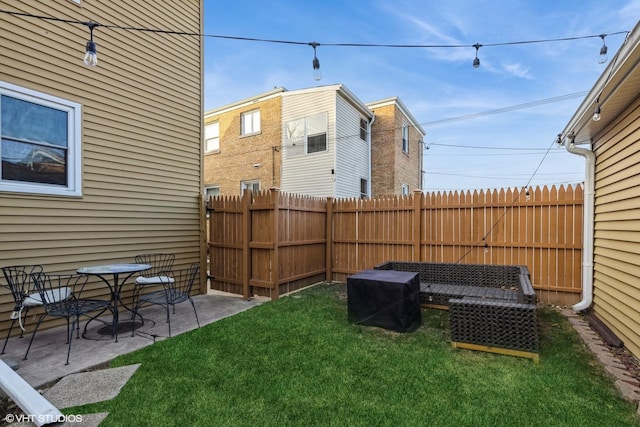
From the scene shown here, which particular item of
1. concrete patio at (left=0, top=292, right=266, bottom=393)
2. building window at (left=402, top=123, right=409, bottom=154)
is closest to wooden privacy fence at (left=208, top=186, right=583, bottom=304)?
concrete patio at (left=0, top=292, right=266, bottom=393)

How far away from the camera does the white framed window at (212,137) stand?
13.8m

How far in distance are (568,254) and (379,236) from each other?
323 centimetres

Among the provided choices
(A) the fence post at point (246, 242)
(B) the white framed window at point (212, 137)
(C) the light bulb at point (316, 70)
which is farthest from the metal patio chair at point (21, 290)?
(B) the white framed window at point (212, 137)

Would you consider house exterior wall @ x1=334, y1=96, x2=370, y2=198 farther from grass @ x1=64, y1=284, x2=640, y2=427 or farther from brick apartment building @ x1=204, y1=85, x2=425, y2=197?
grass @ x1=64, y1=284, x2=640, y2=427

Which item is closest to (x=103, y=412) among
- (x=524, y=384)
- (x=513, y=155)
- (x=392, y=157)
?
(x=524, y=384)

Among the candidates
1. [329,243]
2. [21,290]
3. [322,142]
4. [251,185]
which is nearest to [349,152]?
[322,142]

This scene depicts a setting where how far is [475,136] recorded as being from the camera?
50.8 ft

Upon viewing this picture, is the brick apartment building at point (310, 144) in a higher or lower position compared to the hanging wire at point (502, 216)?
higher

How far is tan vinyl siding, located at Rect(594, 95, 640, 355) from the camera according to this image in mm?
3168

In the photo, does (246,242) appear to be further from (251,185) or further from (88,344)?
(251,185)

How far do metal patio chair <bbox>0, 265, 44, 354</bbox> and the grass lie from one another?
1.36m

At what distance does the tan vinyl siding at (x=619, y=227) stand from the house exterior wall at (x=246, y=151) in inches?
381

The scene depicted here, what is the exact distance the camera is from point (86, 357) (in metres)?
3.32

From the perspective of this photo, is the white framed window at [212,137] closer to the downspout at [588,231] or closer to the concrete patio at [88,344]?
the concrete patio at [88,344]
